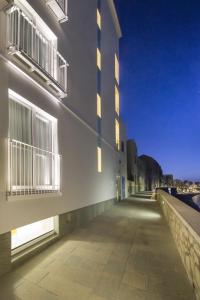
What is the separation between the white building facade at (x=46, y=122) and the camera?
15.1ft

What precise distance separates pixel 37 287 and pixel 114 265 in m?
1.77

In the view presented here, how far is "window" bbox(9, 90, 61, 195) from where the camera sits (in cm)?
513

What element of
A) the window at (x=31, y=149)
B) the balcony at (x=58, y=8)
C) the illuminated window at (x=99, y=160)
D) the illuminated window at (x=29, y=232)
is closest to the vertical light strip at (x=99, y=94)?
the illuminated window at (x=99, y=160)

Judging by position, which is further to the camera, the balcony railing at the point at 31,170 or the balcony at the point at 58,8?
the balcony at the point at 58,8

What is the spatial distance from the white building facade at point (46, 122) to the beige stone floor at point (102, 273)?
1.96ft

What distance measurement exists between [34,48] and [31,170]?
3.64 meters

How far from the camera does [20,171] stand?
17.4 feet

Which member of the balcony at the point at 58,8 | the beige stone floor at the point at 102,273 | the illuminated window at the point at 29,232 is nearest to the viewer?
the beige stone floor at the point at 102,273

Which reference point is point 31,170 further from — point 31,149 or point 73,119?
point 73,119

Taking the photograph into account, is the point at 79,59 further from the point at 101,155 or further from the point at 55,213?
the point at 55,213

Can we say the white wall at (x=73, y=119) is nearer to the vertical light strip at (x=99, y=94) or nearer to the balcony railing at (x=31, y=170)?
the balcony railing at (x=31, y=170)

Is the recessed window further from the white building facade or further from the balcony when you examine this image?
the balcony

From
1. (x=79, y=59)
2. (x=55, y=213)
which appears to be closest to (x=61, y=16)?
(x=79, y=59)

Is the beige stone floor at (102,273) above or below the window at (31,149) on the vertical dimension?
below
